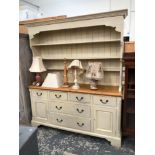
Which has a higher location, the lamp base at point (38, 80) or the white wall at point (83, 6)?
the white wall at point (83, 6)

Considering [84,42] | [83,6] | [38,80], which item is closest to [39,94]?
[38,80]

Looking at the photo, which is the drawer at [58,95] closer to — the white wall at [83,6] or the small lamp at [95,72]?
the small lamp at [95,72]

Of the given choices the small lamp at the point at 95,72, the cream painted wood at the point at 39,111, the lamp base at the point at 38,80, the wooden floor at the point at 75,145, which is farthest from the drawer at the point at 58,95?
the wooden floor at the point at 75,145

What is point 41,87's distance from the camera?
2.55 meters

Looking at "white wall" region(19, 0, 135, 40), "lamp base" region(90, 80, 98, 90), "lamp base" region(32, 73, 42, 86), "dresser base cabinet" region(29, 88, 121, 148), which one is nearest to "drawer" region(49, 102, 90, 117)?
"dresser base cabinet" region(29, 88, 121, 148)

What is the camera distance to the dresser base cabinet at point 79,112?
2.11 meters

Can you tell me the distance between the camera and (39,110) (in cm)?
263

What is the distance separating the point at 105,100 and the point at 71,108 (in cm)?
Answer: 55

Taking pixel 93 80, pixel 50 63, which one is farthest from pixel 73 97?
pixel 50 63

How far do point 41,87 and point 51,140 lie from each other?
0.82 m

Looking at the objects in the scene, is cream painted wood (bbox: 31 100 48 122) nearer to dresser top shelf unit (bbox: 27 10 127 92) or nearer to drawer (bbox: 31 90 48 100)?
drawer (bbox: 31 90 48 100)

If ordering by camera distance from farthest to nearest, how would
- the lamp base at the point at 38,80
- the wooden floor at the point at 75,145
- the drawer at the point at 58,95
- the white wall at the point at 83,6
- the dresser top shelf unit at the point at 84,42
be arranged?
the white wall at the point at 83,6 < the lamp base at the point at 38,80 < the drawer at the point at 58,95 < the dresser top shelf unit at the point at 84,42 < the wooden floor at the point at 75,145

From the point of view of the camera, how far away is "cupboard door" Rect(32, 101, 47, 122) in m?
2.59

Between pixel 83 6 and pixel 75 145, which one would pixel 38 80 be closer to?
pixel 75 145
